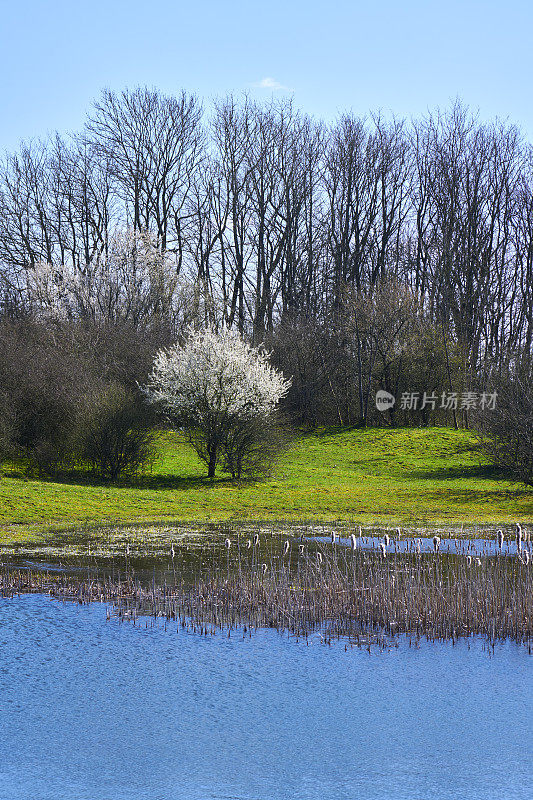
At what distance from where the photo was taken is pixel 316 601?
10.7 m

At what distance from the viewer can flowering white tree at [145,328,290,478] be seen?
27.7m

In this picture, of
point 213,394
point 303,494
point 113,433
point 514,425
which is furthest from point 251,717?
point 213,394

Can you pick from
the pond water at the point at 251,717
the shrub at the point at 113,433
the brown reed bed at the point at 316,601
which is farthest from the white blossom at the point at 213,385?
the pond water at the point at 251,717

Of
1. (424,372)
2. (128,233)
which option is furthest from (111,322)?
(424,372)

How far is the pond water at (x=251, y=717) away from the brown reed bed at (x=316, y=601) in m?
0.40

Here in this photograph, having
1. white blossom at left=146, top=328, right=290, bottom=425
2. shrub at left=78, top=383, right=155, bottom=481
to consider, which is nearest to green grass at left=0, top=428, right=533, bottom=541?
shrub at left=78, top=383, right=155, bottom=481

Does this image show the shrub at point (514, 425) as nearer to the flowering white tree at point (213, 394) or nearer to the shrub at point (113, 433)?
the flowering white tree at point (213, 394)

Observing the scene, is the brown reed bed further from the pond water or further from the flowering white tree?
the flowering white tree

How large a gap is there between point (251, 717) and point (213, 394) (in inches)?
812

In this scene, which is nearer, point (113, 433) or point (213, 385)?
point (113, 433)

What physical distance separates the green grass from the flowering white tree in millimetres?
1454

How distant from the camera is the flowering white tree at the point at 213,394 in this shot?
27703 mm

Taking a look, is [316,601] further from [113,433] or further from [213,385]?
[213,385]

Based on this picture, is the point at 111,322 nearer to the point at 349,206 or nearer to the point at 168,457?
the point at 168,457
